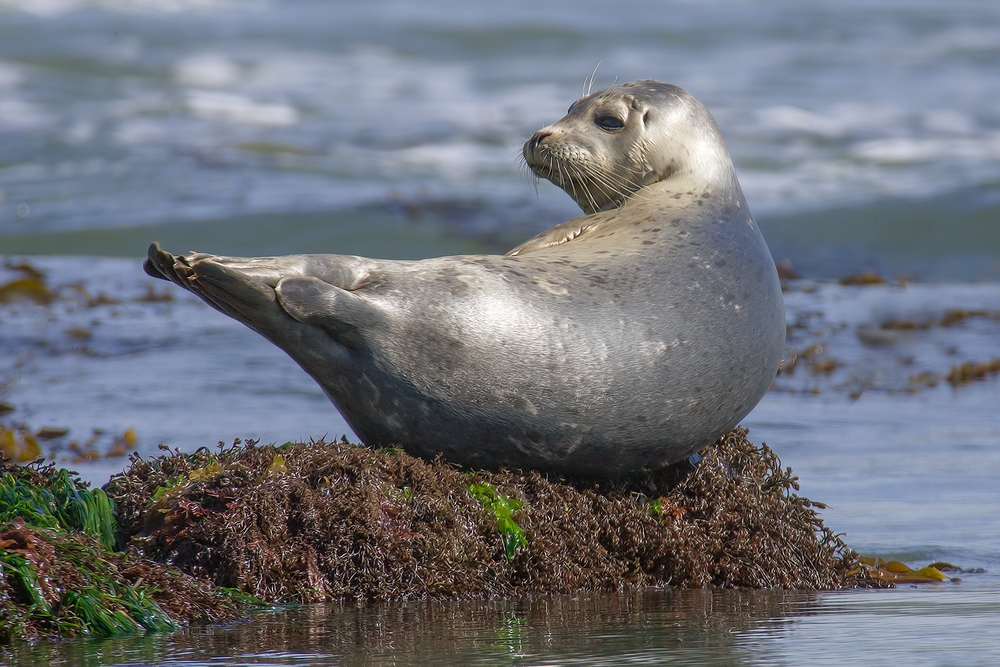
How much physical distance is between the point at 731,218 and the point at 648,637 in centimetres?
199

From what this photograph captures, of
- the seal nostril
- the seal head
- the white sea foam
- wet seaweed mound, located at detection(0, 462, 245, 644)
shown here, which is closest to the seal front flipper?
the seal head

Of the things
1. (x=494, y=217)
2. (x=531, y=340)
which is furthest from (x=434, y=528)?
(x=494, y=217)

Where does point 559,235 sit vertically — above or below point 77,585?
above

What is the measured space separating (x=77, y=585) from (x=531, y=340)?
140cm

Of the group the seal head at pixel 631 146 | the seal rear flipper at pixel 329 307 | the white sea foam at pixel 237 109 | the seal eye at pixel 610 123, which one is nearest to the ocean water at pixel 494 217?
the white sea foam at pixel 237 109

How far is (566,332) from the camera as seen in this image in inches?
150

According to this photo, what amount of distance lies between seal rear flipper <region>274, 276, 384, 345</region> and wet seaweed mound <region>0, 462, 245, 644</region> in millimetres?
778

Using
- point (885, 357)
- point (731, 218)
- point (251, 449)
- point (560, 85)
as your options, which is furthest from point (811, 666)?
point (560, 85)

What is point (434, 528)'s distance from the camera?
3.59m

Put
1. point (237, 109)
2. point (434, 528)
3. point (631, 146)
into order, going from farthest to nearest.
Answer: point (237, 109)
point (631, 146)
point (434, 528)

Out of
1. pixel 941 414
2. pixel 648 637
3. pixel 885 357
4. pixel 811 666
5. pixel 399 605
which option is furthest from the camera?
pixel 885 357

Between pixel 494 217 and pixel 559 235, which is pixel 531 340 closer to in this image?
pixel 559 235

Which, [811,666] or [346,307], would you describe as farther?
[346,307]

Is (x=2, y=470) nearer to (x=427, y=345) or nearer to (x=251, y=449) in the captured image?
(x=251, y=449)
